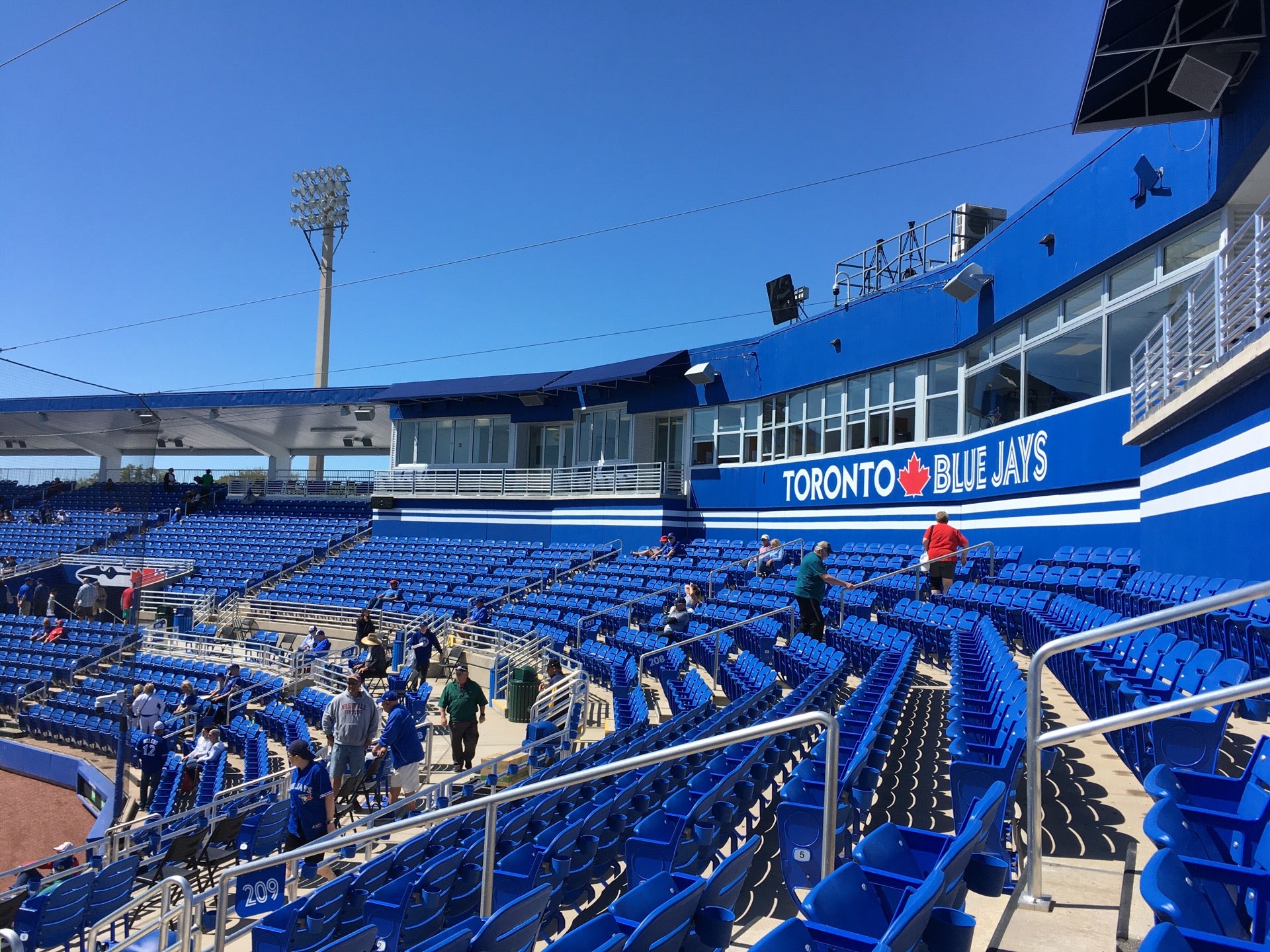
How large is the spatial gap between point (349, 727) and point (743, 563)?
11.4 m

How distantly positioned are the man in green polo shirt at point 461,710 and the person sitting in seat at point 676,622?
4169 mm

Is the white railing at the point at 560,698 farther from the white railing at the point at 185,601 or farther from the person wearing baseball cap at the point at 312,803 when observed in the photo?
the white railing at the point at 185,601

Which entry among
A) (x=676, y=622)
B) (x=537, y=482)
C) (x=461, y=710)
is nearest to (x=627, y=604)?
(x=676, y=622)

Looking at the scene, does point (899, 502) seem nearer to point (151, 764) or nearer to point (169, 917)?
point (151, 764)

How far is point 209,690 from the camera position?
1622 centimetres

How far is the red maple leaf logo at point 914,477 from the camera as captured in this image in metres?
17.5

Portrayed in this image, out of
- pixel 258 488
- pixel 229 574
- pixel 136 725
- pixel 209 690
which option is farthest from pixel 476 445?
pixel 136 725

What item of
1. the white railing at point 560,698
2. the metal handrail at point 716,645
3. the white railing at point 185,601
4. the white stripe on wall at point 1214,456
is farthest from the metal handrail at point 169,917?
the white railing at point 185,601

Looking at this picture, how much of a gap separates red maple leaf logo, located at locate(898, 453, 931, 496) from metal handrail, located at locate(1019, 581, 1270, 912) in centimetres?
1442

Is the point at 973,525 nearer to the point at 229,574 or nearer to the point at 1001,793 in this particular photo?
A: the point at 1001,793

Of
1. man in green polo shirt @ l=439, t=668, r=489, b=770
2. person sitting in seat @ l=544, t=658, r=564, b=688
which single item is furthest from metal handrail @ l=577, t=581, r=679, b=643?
man in green polo shirt @ l=439, t=668, r=489, b=770

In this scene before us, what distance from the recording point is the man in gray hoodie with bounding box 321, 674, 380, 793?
8031 millimetres

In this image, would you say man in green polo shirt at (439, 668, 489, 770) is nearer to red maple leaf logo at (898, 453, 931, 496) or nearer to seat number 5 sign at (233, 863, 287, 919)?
seat number 5 sign at (233, 863, 287, 919)

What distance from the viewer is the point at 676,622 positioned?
44.7 feet
